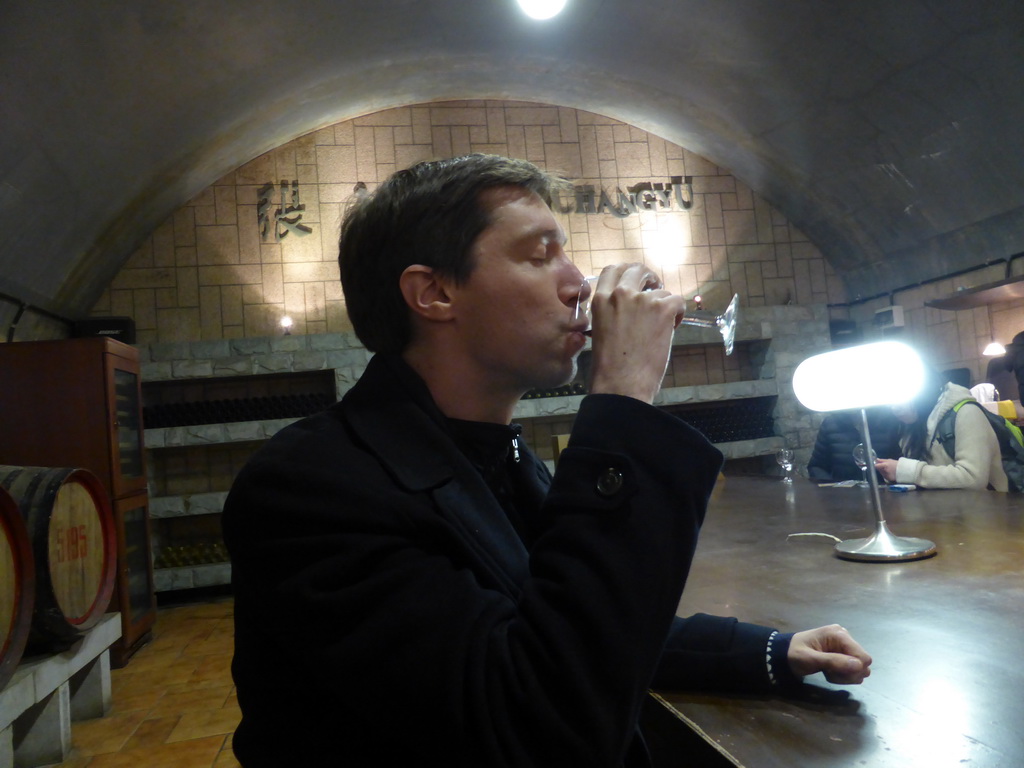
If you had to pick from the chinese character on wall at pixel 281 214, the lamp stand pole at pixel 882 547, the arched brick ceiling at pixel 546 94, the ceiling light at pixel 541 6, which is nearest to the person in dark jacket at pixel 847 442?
the arched brick ceiling at pixel 546 94

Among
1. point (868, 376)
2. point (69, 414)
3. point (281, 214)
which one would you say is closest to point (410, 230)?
point (868, 376)

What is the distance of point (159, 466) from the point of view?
6.39 m

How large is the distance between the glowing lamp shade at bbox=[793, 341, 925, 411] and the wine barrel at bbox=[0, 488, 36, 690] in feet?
8.63

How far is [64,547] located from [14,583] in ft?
1.83

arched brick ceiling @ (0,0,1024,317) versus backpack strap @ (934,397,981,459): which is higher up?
arched brick ceiling @ (0,0,1024,317)

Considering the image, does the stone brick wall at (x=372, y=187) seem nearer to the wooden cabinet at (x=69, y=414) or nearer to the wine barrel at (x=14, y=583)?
the wooden cabinet at (x=69, y=414)

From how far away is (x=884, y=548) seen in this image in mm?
1711

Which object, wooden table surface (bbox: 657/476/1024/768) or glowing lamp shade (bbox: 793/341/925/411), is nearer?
wooden table surface (bbox: 657/476/1024/768)

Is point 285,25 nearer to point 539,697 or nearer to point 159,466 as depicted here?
point 159,466

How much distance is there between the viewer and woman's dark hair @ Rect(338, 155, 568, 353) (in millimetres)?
944

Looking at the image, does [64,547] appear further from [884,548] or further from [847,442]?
[847,442]

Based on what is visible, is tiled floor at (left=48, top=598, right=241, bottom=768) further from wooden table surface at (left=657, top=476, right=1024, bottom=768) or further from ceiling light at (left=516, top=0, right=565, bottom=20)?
ceiling light at (left=516, top=0, right=565, bottom=20)

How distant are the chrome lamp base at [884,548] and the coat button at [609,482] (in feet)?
4.03

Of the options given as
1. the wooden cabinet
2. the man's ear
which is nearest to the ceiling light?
the wooden cabinet
